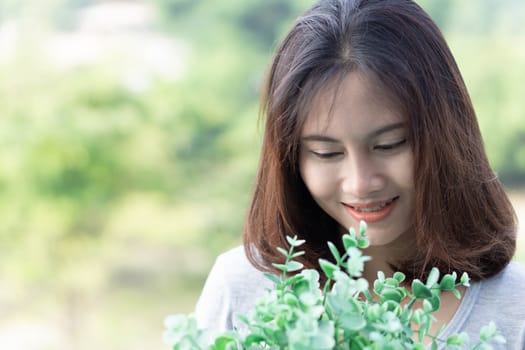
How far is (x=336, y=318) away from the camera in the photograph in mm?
536

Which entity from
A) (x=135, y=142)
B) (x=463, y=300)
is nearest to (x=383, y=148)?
(x=463, y=300)

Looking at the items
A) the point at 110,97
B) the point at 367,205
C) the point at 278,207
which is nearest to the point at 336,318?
the point at 367,205

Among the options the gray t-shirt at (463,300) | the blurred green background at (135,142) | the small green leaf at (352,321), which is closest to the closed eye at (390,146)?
the gray t-shirt at (463,300)

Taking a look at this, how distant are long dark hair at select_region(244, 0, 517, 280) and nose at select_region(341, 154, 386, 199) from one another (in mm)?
48

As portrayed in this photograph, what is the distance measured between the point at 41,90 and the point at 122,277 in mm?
879

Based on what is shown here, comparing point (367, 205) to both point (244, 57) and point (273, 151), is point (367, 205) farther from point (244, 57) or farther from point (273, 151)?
point (244, 57)

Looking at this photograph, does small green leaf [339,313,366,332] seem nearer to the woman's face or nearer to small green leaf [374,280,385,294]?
small green leaf [374,280,385,294]

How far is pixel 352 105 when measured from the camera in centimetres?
86

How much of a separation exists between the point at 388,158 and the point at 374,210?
0.22 ft

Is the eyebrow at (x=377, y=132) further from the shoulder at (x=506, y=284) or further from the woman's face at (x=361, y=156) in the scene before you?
the shoulder at (x=506, y=284)

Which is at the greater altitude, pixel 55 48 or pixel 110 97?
pixel 55 48

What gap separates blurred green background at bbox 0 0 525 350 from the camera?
10.2ft

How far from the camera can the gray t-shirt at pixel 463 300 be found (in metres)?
1.00

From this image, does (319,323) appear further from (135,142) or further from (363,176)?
(135,142)
